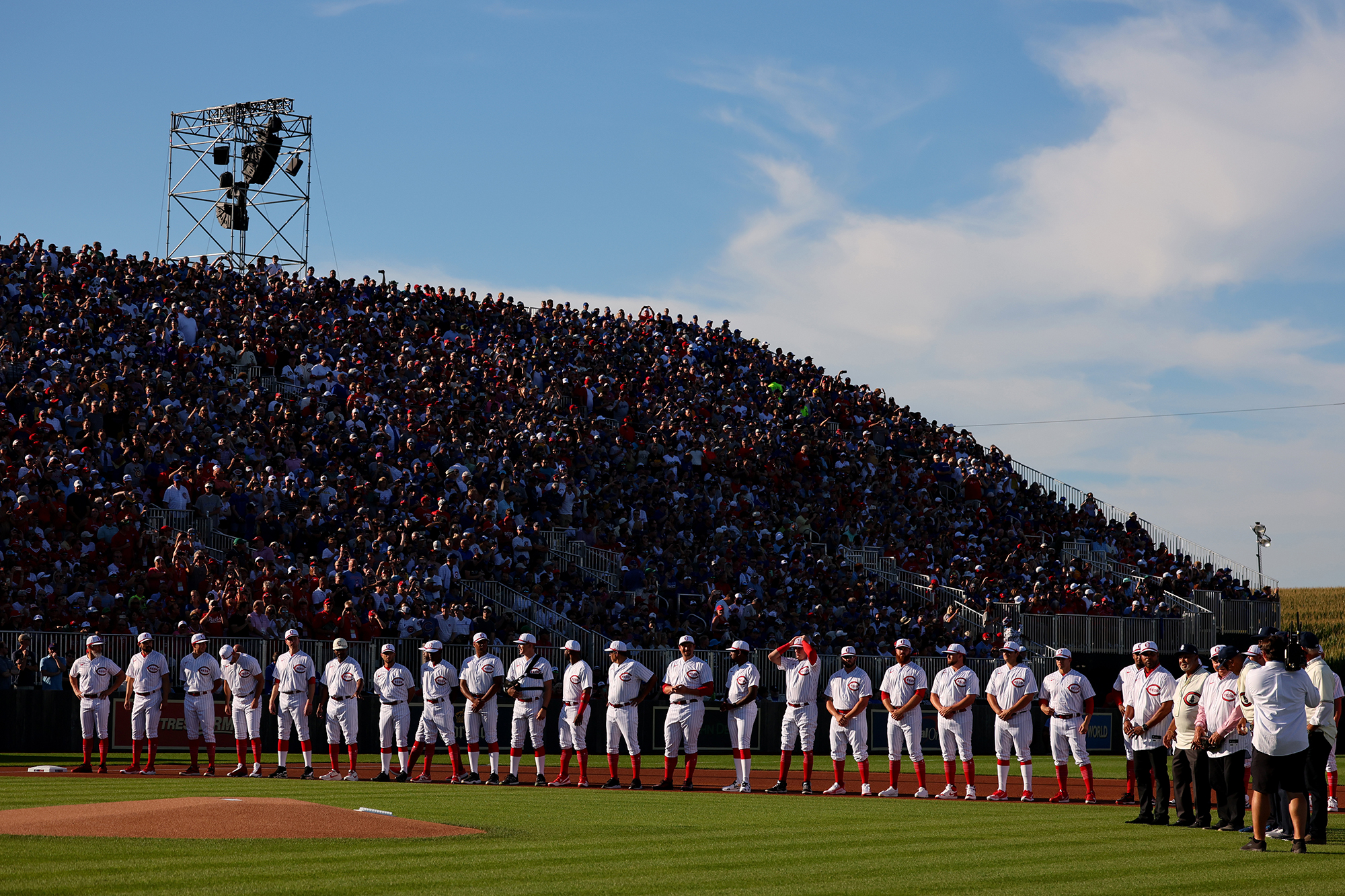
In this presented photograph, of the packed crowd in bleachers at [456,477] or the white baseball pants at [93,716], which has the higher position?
the packed crowd in bleachers at [456,477]

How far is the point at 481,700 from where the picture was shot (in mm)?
20969

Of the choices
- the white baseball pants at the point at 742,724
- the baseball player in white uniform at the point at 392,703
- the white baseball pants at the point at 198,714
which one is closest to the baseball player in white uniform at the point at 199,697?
the white baseball pants at the point at 198,714

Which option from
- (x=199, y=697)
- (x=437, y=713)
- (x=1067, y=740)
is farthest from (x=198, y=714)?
(x=1067, y=740)


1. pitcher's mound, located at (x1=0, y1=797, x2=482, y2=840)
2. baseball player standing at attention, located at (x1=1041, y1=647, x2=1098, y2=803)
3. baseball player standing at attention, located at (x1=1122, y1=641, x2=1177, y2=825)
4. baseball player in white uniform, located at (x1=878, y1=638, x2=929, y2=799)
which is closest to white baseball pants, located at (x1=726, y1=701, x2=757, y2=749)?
baseball player in white uniform, located at (x1=878, y1=638, x2=929, y2=799)

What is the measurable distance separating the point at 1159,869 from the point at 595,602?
20.3 metres

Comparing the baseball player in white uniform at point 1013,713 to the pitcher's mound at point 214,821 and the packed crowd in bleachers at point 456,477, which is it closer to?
the pitcher's mound at point 214,821

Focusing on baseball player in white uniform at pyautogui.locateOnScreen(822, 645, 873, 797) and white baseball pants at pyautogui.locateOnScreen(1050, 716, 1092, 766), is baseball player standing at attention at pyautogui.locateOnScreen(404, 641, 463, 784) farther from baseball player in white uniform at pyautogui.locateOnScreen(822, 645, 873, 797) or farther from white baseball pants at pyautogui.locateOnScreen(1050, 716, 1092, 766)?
white baseball pants at pyautogui.locateOnScreen(1050, 716, 1092, 766)

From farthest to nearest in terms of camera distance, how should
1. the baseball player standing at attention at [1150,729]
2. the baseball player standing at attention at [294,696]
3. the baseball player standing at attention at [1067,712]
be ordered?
1. the baseball player standing at attention at [294,696]
2. the baseball player standing at attention at [1067,712]
3. the baseball player standing at attention at [1150,729]

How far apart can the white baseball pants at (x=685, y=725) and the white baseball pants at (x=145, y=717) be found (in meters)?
7.55

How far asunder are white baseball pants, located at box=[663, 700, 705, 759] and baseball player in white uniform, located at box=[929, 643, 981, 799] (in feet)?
10.6

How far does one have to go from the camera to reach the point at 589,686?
2098cm

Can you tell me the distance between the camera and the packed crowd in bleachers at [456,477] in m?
26.6

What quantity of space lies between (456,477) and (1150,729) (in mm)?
18939

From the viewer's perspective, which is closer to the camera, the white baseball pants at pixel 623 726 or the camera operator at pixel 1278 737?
the camera operator at pixel 1278 737
